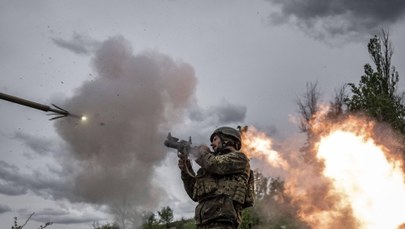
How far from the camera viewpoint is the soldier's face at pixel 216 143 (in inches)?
307

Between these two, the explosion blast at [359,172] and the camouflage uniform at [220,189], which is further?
the explosion blast at [359,172]

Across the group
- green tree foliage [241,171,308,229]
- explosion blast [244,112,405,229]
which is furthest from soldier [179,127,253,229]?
green tree foliage [241,171,308,229]

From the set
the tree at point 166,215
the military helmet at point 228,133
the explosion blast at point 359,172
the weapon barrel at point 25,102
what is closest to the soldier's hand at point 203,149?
the military helmet at point 228,133

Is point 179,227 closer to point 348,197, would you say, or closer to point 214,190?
point 348,197

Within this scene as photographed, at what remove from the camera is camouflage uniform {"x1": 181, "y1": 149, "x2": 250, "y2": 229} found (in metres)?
7.08

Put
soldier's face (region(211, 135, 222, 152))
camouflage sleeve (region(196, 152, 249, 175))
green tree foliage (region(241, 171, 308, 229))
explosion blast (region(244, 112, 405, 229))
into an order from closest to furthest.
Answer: camouflage sleeve (region(196, 152, 249, 175))
soldier's face (region(211, 135, 222, 152))
explosion blast (region(244, 112, 405, 229))
green tree foliage (region(241, 171, 308, 229))

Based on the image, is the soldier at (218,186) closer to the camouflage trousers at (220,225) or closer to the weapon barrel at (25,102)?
the camouflage trousers at (220,225)

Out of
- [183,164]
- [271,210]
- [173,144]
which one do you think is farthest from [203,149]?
[271,210]

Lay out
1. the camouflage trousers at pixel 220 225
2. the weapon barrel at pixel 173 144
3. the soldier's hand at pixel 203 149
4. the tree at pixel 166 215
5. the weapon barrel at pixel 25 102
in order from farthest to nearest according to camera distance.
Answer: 1. the tree at pixel 166 215
2. the weapon barrel at pixel 25 102
3. the weapon barrel at pixel 173 144
4. the soldier's hand at pixel 203 149
5. the camouflage trousers at pixel 220 225

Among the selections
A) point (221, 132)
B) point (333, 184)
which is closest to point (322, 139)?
point (333, 184)

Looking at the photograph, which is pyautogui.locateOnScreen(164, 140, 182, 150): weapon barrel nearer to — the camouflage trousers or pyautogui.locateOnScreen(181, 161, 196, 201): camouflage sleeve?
pyautogui.locateOnScreen(181, 161, 196, 201): camouflage sleeve

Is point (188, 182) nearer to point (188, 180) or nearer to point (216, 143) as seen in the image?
point (188, 180)

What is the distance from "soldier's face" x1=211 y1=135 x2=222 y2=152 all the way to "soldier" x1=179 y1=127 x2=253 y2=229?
142 mm

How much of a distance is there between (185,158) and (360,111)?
22129mm
